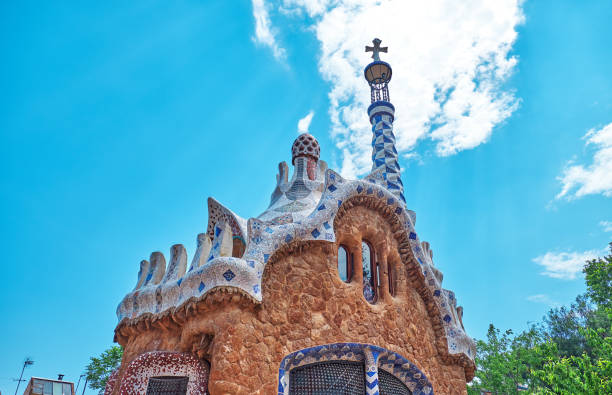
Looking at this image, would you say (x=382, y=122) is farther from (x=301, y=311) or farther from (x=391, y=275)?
(x=301, y=311)

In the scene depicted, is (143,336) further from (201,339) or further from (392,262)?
(392,262)

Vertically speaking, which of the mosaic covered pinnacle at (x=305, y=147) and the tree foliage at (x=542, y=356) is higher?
the mosaic covered pinnacle at (x=305, y=147)

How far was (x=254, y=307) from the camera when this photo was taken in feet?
15.2

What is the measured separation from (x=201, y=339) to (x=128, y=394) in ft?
2.72

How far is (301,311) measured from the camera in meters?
4.98

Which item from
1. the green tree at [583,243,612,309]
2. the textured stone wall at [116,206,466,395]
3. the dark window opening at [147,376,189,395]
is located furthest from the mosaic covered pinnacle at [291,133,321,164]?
the green tree at [583,243,612,309]

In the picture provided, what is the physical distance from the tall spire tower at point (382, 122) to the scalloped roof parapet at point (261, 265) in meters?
3.61

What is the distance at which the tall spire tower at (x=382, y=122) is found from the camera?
10617 millimetres

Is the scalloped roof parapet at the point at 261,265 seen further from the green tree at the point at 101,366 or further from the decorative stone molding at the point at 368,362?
the green tree at the point at 101,366

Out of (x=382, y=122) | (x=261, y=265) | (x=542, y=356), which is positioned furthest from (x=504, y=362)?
(x=261, y=265)

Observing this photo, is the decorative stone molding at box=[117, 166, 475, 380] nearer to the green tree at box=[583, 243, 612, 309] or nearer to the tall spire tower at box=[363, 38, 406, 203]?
the tall spire tower at box=[363, 38, 406, 203]

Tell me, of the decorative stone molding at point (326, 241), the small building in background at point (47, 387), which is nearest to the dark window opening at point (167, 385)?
the decorative stone molding at point (326, 241)

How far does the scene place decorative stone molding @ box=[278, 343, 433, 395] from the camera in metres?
4.75

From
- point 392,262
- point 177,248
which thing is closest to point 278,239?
point 177,248
